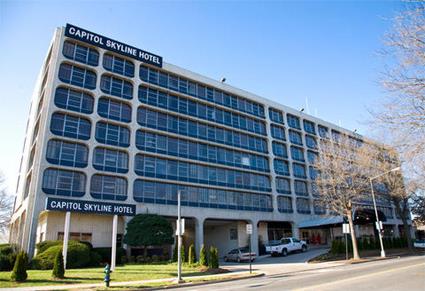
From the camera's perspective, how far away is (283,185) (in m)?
52.2

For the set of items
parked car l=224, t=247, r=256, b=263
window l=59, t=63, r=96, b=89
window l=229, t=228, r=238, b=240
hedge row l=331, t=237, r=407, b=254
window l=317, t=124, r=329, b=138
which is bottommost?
parked car l=224, t=247, r=256, b=263

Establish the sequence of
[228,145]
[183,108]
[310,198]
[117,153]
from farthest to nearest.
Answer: [310,198] → [228,145] → [183,108] → [117,153]

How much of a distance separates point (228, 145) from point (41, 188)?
24941 millimetres

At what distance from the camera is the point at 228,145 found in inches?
1848

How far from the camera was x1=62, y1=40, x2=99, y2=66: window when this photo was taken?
118ft

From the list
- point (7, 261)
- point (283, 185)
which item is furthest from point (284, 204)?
point (7, 261)

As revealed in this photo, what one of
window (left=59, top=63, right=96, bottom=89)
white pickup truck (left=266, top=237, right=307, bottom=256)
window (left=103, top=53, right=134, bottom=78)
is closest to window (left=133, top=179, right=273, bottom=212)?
white pickup truck (left=266, top=237, right=307, bottom=256)

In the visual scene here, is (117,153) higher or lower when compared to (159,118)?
lower

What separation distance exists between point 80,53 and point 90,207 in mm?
19625

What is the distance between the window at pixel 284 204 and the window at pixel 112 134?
25.7 m

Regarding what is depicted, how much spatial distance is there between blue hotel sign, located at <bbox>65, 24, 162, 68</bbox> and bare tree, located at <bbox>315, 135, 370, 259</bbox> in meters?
23.8

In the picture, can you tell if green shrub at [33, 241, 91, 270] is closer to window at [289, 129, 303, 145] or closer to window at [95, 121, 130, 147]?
window at [95, 121, 130, 147]

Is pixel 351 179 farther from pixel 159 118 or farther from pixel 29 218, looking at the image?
pixel 29 218

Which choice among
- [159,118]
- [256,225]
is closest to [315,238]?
[256,225]
